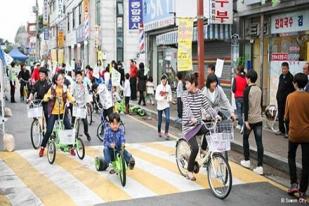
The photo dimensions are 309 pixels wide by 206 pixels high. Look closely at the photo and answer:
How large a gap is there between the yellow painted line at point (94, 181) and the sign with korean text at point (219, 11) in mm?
7707

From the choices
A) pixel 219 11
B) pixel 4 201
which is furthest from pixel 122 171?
pixel 219 11

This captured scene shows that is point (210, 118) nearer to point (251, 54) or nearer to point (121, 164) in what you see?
point (121, 164)

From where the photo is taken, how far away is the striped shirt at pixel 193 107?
7805 mm

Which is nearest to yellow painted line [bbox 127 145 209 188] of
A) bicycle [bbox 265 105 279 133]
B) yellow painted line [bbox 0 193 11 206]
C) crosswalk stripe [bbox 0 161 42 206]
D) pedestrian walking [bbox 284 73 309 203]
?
pedestrian walking [bbox 284 73 309 203]

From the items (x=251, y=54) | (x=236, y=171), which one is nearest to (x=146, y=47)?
(x=251, y=54)

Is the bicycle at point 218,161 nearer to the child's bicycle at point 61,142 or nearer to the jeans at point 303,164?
the jeans at point 303,164

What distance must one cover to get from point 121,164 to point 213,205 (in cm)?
176

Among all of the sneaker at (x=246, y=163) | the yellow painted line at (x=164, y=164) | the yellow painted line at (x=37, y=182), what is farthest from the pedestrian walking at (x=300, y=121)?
the yellow painted line at (x=37, y=182)

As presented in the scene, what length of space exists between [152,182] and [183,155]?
756 millimetres

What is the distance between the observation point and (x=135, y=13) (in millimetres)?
24203

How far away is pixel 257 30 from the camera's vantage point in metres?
Result: 14.7

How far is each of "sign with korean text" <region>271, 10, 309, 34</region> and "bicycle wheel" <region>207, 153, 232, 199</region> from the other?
676 centimetres

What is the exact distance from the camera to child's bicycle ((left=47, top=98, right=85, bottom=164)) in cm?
956

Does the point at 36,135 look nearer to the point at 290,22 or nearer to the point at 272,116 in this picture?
the point at 272,116
